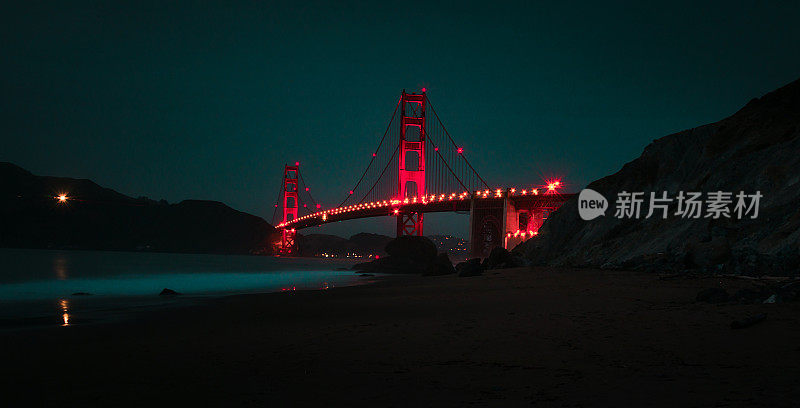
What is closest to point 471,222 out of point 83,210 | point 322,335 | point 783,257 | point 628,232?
point 628,232

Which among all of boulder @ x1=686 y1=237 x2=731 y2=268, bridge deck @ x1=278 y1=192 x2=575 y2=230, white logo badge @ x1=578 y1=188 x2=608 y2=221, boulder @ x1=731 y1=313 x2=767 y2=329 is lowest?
boulder @ x1=731 y1=313 x2=767 y2=329

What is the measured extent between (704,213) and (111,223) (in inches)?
6495

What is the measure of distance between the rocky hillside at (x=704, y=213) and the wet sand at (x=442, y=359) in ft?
10.7

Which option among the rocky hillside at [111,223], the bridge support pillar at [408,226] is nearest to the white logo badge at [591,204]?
the bridge support pillar at [408,226]

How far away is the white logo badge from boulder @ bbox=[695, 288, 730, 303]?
47.4 ft

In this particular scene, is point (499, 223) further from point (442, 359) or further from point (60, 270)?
point (442, 359)

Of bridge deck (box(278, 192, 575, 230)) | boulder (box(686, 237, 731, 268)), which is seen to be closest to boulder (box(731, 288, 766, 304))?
boulder (box(686, 237, 731, 268))

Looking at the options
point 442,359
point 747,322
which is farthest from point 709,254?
point 442,359

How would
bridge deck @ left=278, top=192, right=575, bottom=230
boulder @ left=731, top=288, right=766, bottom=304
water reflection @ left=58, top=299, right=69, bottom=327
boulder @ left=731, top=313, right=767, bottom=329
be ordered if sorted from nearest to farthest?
boulder @ left=731, top=313, right=767, bottom=329, boulder @ left=731, top=288, right=766, bottom=304, water reflection @ left=58, top=299, right=69, bottom=327, bridge deck @ left=278, top=192, right=575, bottom=230

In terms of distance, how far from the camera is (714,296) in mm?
7496

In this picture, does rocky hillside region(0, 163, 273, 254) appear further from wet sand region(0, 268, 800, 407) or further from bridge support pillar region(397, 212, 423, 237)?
wet sand region(0, 268, 800, 407)

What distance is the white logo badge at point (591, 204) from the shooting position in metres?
22.2

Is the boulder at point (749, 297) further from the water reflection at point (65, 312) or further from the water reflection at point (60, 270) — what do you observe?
the water reflection at point (60, 270)

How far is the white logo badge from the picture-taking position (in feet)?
72.7
